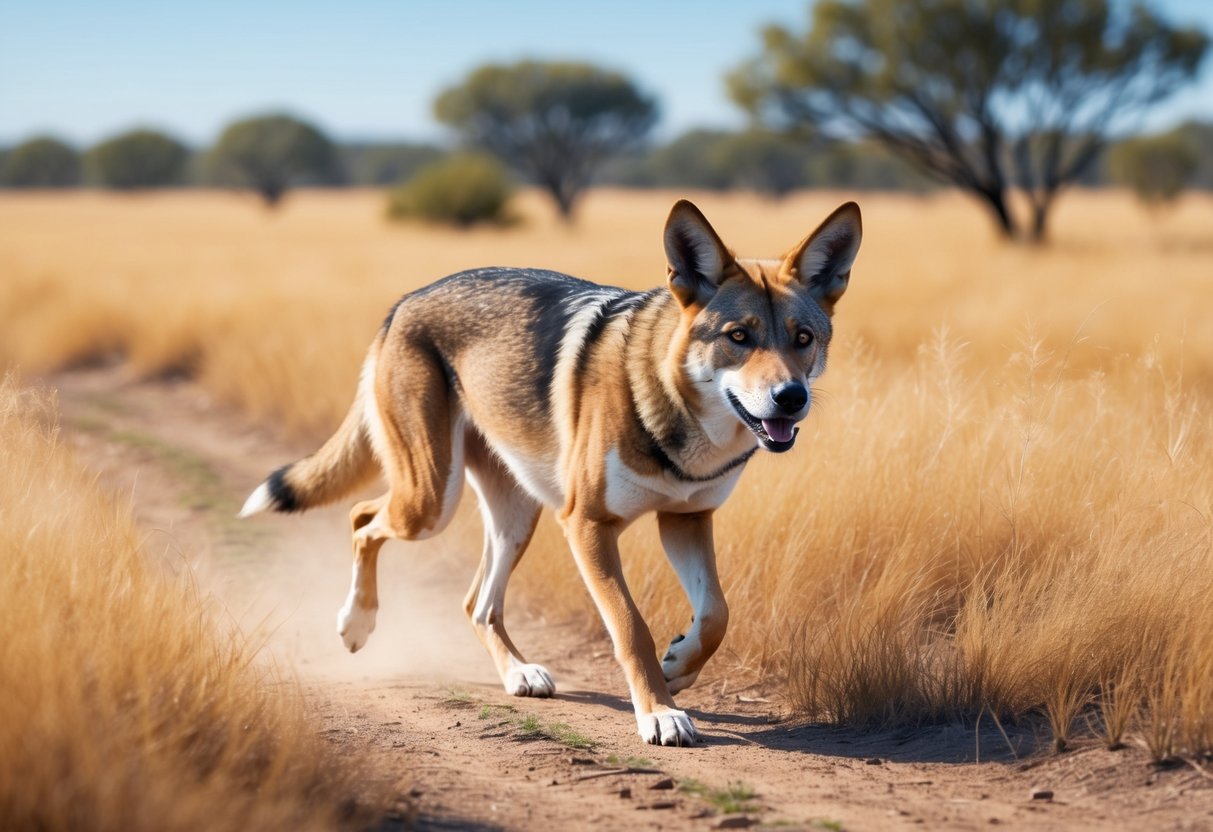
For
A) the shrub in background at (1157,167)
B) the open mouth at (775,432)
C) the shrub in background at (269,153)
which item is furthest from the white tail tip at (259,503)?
the shrub in background at (269,153)

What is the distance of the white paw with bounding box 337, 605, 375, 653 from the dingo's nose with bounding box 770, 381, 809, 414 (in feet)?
7.41

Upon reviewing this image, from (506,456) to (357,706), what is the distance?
1.09 metres

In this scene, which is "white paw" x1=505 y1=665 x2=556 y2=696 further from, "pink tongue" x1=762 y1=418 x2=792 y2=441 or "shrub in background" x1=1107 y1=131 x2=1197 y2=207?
"shrub in background" x1=1107 y1=131 x2=1197 y2=207

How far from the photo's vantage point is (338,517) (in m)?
8.05

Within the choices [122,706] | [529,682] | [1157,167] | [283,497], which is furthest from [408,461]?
[1157,167]

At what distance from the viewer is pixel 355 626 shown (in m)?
5.20

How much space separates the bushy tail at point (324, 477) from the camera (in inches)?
207

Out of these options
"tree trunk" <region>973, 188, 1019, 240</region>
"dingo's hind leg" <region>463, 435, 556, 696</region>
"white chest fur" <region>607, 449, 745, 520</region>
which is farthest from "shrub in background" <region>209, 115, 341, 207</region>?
"white chest fur" <region>607, 449, 745, 520</region>

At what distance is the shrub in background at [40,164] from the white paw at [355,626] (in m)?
86.1

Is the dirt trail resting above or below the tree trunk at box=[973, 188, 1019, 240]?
below

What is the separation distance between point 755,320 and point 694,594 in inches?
40.0

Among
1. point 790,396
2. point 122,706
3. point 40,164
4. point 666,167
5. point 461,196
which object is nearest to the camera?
point 122,706

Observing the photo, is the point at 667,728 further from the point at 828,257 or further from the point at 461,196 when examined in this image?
the point at 461,196

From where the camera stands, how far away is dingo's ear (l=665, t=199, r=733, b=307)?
416 centimetres
